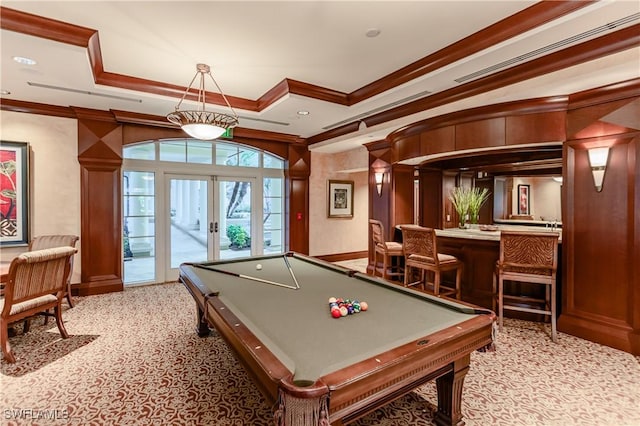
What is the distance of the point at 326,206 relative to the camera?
756 cm

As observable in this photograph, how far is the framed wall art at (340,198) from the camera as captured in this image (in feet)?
25.0

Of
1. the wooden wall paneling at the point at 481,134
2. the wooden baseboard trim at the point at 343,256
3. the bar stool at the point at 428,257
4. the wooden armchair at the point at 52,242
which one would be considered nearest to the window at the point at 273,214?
the wooden baseboard trim at the point at 343,256

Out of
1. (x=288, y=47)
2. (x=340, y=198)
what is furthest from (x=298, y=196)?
(x=288, y=47)

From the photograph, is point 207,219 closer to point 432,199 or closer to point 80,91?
point 80,91

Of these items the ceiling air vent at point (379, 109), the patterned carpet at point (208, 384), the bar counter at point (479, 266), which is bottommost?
the patterned carpet at point (208, 384)

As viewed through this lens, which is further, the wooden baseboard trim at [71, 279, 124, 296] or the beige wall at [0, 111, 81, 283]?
the wooden baseboard trim at [71, 279, 124, 296]

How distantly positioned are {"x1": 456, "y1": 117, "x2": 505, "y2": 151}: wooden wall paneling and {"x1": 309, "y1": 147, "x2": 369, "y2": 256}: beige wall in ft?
9.28

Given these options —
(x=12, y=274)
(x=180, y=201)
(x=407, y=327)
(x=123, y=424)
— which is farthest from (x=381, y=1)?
(x=180, y=201)

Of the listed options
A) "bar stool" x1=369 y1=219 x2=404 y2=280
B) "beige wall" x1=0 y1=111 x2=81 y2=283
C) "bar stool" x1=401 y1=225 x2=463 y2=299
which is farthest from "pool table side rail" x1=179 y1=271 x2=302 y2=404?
"beige wall" x1=0 y1=111 x2=81 y2=283

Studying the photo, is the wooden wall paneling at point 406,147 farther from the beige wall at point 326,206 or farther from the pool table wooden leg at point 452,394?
the pool table wooden leg at point 452,394

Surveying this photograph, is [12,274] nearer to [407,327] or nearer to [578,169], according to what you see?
[407,327]

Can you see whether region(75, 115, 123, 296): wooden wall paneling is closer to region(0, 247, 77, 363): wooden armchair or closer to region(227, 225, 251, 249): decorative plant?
region(0, 247, 77, 363): wooden armchair

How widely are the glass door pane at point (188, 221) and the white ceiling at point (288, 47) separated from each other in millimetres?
1912

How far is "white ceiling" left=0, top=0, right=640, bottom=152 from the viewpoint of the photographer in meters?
2.42
